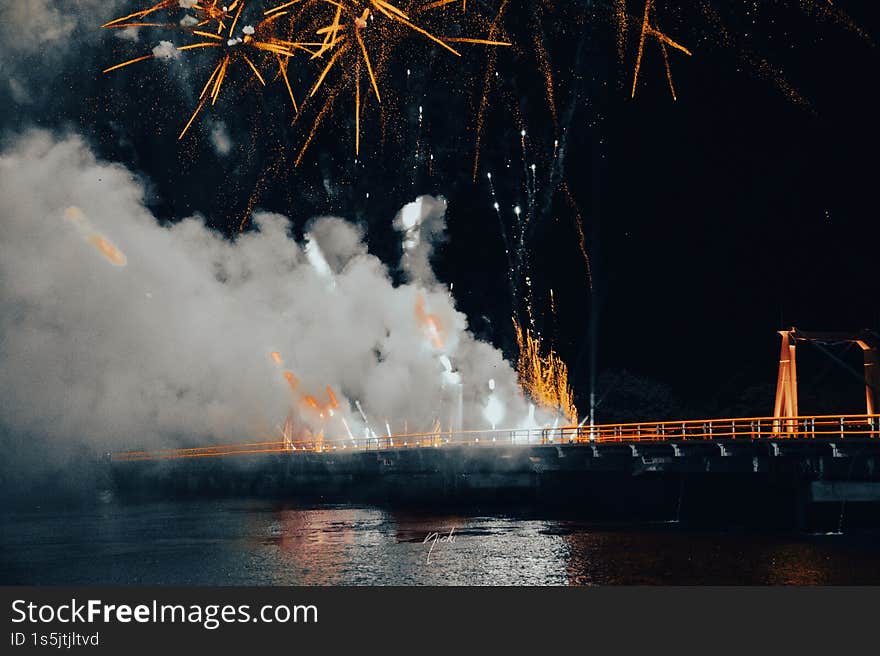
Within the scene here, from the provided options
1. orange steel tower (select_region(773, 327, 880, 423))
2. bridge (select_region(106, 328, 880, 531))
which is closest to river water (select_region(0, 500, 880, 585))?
→ bridge (select_region(106, 328, 880, 531))

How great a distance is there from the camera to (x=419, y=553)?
46.8 meters

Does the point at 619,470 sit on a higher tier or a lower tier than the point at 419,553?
higher

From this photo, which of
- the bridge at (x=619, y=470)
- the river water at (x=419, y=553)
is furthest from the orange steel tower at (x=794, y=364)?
the river water at (x=419, y=553)

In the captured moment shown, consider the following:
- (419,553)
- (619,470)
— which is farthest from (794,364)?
(419,553)

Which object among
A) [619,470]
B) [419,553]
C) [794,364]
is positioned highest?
[794,364]

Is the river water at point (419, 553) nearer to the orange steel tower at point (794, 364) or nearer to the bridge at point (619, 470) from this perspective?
the bridge at point (619, 470)

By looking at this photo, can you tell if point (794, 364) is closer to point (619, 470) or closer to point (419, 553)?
point (619, 470)

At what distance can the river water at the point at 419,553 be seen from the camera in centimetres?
3969

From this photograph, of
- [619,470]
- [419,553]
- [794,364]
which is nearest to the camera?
[419,553]

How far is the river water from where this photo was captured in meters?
39.7

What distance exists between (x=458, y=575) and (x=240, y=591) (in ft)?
28.4

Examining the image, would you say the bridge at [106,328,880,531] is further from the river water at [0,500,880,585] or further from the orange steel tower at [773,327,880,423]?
the river water at [0,500,880,585]

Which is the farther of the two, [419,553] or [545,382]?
[545,382]

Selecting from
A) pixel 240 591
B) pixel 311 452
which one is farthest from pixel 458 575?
pixel 311 452
